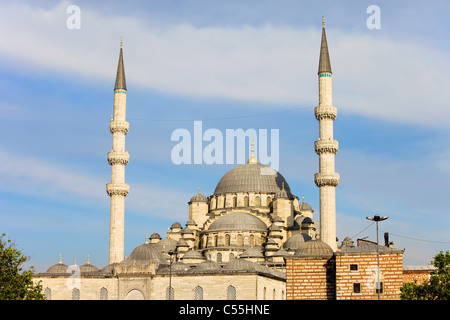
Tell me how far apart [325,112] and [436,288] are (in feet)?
99.1

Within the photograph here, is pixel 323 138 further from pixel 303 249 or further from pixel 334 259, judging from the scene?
pixel 334 259

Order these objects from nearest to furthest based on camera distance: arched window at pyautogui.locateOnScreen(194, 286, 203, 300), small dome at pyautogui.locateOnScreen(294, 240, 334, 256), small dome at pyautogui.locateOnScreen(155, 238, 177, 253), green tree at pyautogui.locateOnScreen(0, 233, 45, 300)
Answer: green tree at pyautogui.locateOnScreen(0, 233, 45, 300)
small dome at pyautogui.locateOnScreen(294, 240, 334, 256)
arched window at pyautogui.locateOnScreen(194, 286, 203, 300)
small dome at pyautogui.locateOnScreen(155, 238, 177, 253)

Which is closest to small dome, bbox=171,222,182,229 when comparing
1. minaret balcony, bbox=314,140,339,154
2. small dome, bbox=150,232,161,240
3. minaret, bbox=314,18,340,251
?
small dome, bbox=150,232,161,240

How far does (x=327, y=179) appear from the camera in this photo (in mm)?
60562

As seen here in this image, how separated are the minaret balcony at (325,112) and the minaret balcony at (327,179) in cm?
539

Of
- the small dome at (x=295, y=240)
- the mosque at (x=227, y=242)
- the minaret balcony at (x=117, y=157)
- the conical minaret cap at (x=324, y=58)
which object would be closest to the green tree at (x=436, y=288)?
the mosque at (x=227, y=242)

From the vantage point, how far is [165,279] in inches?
2170

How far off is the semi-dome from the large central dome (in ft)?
19.0

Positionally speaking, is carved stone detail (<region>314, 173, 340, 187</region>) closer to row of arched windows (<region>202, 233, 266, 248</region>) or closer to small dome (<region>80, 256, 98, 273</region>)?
row of arched windows (<region>202, 233, 266, 248</region>)

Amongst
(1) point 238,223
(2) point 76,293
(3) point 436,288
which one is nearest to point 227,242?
(1) point 238,223

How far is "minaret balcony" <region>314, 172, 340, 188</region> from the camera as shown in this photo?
A: 60.6m

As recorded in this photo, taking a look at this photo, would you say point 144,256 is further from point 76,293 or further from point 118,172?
point 118,172

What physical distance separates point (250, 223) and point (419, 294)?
38.9m
